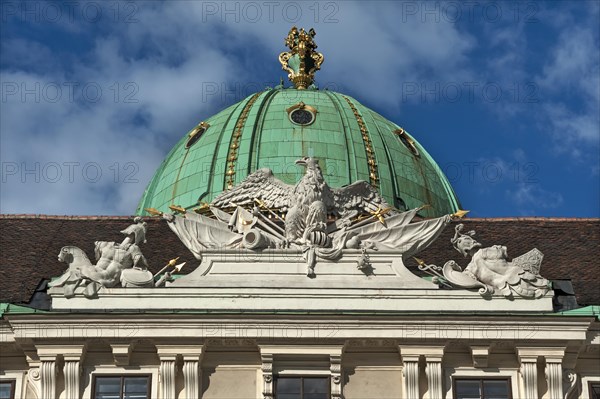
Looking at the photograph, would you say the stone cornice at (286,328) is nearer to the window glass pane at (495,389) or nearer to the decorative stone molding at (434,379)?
the decorative stone molding at (434,379)

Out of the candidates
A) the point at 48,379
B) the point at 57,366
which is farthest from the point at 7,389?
the point at 57,366

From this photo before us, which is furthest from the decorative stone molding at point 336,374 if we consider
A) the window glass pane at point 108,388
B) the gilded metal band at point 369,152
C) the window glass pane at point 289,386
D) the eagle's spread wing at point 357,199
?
the gilded metal band at point 369,152

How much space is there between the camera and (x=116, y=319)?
4053cm

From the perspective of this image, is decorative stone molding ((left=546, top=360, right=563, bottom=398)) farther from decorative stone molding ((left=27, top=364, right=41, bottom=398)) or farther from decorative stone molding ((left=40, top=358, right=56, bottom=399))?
decorative stone molding ((left=27, top=364, right=41, bottom=398))

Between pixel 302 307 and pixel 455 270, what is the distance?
130 inches

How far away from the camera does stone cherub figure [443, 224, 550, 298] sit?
41562mm

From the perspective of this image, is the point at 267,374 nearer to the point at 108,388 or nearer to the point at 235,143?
the point at 108,388

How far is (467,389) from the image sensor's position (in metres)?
40.7

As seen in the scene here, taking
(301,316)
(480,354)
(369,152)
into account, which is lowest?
(480,354)

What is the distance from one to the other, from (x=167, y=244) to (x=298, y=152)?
11.9 metres

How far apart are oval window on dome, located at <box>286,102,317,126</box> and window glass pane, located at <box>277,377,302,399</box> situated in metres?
20.0

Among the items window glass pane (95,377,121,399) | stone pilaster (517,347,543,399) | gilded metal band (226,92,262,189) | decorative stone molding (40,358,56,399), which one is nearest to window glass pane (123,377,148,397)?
window glass pane (95,377,121,399)

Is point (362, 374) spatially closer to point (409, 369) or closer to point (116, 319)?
point (409, 369)

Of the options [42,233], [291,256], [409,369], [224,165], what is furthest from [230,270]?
[224,165]
